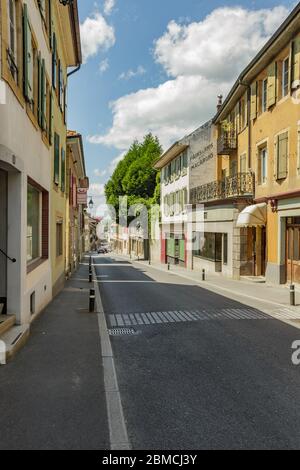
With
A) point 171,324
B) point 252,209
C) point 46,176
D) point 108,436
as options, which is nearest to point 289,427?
point 108,436

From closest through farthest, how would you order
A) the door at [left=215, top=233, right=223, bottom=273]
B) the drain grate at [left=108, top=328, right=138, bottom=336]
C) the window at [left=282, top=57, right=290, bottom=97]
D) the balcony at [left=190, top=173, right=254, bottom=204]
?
1. the drain grate at [left=108, top=328, right=138, bottom=336]
2. the window at [left=282, top=57, right=290, bottom=97]
3. the balcony at [left=190, top=173, right=254, bottom=204]
4. the door at [left=215, top=233, right=223, bottom=273]

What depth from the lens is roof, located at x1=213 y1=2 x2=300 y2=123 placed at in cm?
1512

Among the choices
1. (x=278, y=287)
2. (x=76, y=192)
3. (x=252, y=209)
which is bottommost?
(x=278, y=287)

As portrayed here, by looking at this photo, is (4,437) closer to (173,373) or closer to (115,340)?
Result: (173,373)

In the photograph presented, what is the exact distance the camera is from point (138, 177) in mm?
48219

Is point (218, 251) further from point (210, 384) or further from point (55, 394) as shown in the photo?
point (55, 394)

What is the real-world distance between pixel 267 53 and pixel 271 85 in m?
1.39

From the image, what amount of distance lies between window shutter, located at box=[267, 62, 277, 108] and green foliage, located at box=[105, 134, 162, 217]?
93.8 feet

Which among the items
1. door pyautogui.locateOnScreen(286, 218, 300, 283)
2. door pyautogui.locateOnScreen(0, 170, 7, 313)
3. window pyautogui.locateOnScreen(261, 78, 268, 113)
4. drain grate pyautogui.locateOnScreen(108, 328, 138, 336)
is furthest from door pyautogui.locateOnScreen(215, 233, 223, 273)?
door pyautogui.locateOnScreen(0, 170, 7, 313)

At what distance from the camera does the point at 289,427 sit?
14.4 feet

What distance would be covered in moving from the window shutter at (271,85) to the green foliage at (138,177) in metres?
28.6

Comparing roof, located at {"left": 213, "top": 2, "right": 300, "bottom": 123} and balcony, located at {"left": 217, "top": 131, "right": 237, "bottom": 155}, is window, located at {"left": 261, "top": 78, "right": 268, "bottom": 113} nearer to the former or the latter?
roof, located at {"left": 213, "top": 2, "right": 300, "bottom": 123}

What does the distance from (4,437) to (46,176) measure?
30.6ft

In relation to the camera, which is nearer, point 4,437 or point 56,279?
point 4,437
